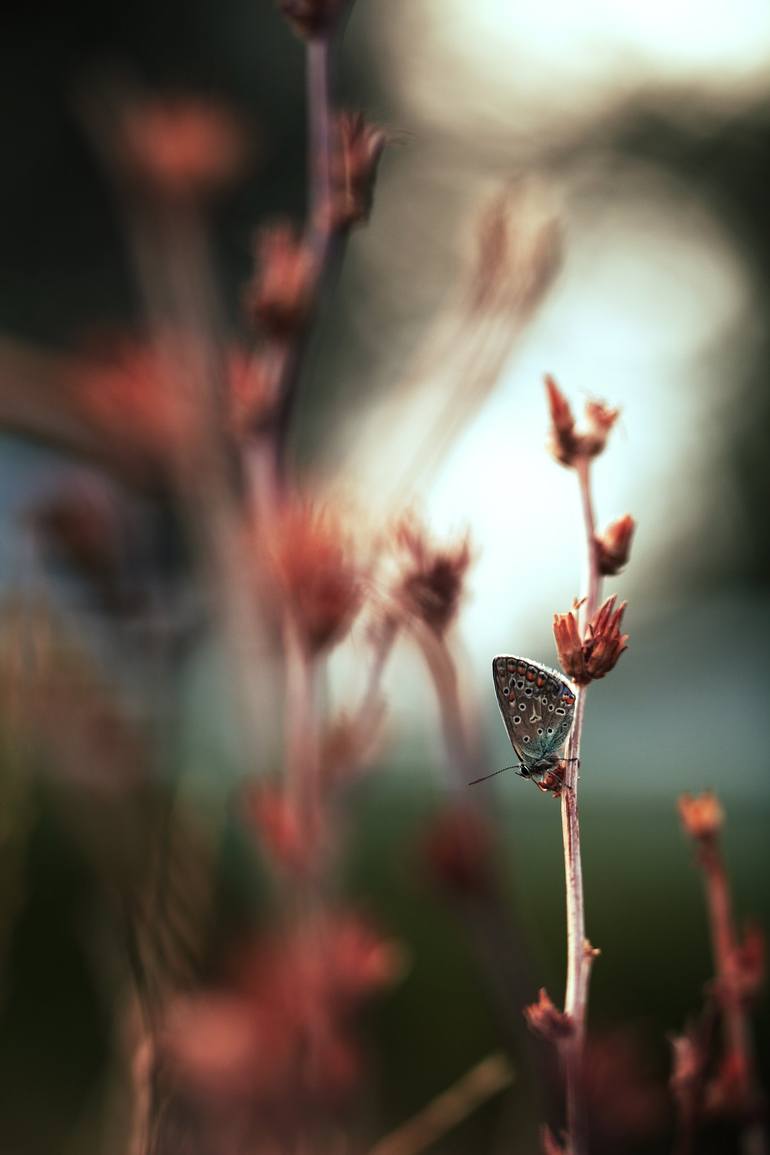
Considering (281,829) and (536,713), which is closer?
(536,713)

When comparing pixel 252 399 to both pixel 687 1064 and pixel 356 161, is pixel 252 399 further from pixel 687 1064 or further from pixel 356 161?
pixel 687 1064

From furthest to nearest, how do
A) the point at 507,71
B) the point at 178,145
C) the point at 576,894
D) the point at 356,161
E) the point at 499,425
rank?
1. the point at 507,71
2. the point at 178,145
3. the point at 499,425
4. the point at 356,161
5. the point at 576,894

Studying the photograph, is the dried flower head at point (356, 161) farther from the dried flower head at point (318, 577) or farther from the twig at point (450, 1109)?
the twig at point (450, 1109)

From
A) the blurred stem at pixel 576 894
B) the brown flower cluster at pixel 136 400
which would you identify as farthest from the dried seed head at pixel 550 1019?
the brown flower cluster at pixel 136 400

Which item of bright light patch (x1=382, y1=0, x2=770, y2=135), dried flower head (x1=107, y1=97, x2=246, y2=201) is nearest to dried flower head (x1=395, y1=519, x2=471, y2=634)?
dried flower head (x1=107, y1=97, x2=246, y2=201)

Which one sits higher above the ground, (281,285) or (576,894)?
(281,285)

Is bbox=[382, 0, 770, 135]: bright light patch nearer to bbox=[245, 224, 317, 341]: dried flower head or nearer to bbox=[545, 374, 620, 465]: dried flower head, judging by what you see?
bbox=[245, 224, 317, 341]: dried flower head

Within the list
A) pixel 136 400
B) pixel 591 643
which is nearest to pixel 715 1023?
pixel 591 643
